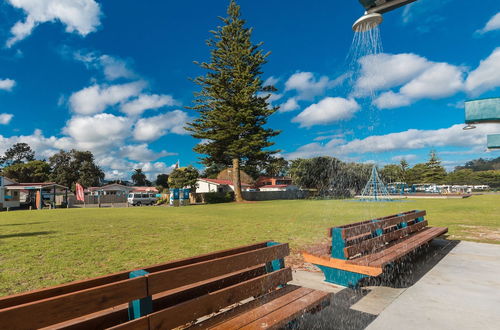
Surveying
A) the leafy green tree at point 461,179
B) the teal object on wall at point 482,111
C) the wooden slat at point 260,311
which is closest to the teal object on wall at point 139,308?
the wooden slat at point 260,311

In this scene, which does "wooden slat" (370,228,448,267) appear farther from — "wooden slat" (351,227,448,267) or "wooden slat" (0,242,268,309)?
"wooden slat" (0,242,268,309)

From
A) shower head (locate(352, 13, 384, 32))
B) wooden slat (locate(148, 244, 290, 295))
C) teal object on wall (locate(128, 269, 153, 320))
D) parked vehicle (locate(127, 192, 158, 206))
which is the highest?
shower head (locate(352, 13, 384, 32))

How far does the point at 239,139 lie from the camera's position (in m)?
34.0

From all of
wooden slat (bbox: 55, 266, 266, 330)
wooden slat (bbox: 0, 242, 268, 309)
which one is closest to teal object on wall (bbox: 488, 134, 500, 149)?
wooden slat (bbox: 55, 266, 266, 330)

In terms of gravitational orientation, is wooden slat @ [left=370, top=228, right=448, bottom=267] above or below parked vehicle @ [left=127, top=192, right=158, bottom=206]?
below

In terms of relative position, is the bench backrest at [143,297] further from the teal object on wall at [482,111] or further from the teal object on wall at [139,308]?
the teal object on wall at [482,111]

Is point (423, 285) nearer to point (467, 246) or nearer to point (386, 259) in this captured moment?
point (386, 259)

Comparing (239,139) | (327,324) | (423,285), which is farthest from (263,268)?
(239,139)

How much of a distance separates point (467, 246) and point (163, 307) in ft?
23.9

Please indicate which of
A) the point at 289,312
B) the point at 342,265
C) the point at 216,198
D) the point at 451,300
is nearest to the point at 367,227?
the point at 342,265

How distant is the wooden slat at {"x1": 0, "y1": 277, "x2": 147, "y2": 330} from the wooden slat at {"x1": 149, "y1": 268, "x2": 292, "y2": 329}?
213 mm

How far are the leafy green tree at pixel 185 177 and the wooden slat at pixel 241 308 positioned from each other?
45.6m

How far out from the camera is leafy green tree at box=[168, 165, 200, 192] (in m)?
47.8

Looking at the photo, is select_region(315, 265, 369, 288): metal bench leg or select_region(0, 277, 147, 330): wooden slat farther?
select_region(315, 265, 369, 288): metal bench leg
